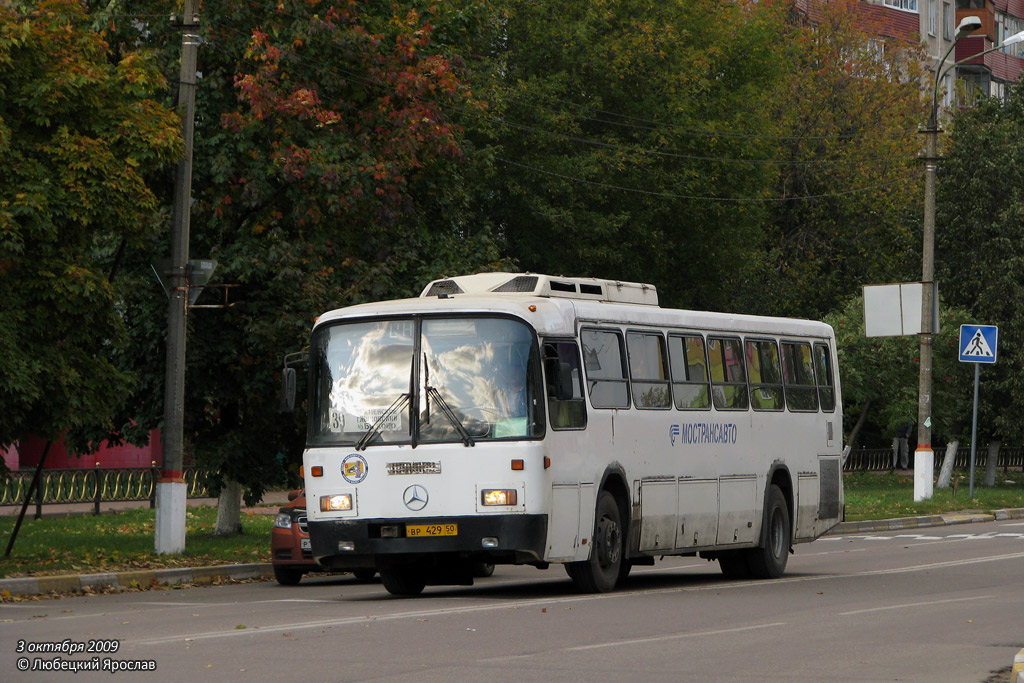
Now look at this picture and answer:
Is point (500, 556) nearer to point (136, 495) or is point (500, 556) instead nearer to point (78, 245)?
point (78, 245)

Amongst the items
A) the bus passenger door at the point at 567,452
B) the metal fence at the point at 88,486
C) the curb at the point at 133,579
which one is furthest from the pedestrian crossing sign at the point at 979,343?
the bus passenger door at the point at 567,452

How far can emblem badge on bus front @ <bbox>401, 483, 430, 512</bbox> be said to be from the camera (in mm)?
16438

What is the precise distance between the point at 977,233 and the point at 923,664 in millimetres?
39522

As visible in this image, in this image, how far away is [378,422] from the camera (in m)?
16.8

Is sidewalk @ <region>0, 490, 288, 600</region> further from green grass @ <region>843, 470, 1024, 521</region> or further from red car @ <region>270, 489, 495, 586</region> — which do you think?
green grass @ <region>843, 470, 1024, 521</region>

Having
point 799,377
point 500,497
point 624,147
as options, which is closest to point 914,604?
point 500,497

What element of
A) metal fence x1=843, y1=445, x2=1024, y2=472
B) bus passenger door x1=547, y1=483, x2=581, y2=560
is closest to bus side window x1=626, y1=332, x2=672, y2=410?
bus passenger door x1=547, y1=483, x2=581, y2=560

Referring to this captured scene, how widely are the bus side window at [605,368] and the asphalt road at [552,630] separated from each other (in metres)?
2.07

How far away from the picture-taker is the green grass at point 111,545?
20.5m

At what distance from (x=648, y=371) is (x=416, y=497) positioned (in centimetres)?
357

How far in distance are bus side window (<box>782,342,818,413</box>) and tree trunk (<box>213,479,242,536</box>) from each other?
29.8 ft

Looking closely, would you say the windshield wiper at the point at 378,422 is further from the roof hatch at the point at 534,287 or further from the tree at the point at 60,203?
the tree at the point at 60,203

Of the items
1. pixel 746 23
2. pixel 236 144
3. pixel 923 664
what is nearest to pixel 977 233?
pixel 746 23

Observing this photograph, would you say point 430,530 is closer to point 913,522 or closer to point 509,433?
point 509,433
